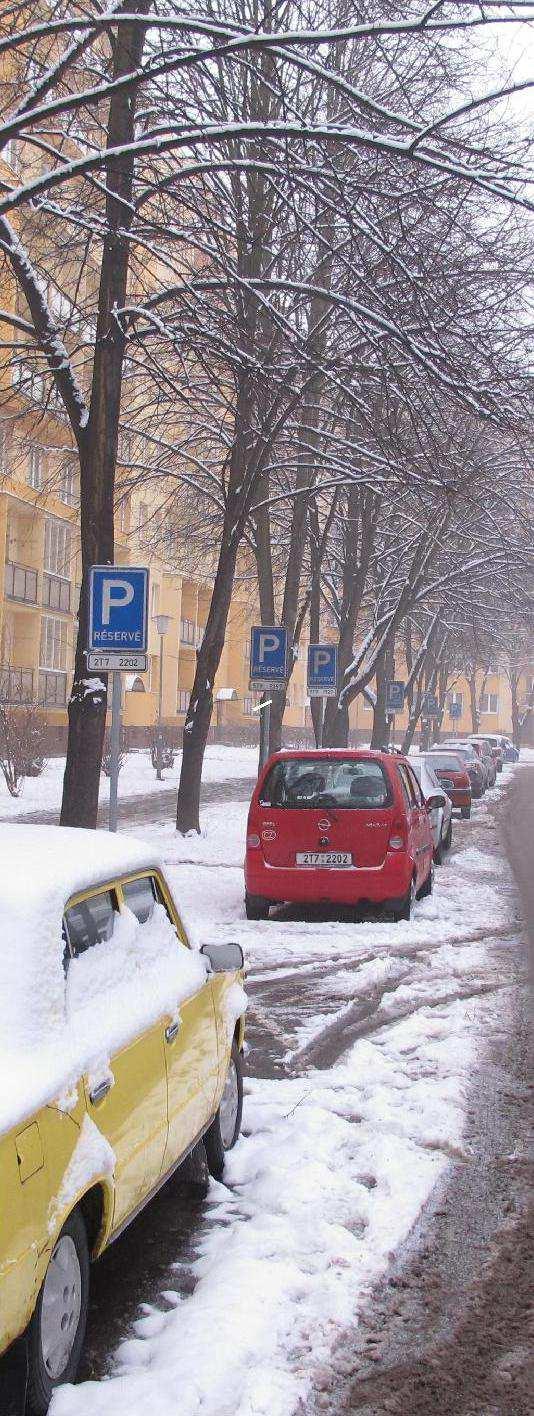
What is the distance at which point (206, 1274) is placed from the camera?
14.6 ft

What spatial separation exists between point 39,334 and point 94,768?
3782 millimetres

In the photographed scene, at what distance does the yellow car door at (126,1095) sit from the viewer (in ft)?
12.5

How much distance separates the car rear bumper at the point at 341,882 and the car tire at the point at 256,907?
28 cm

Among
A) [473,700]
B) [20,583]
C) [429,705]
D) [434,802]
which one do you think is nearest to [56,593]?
[20,583]

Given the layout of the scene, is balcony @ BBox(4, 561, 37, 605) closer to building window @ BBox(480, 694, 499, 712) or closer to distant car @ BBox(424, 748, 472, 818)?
distant car @ BBox(424, 748, 472, 818)

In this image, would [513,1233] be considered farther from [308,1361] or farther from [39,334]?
[39,334]

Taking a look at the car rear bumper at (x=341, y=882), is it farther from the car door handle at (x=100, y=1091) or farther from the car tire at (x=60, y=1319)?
the car tire at (x=60, y=1319)

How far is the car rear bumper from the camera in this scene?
1204 centimetres

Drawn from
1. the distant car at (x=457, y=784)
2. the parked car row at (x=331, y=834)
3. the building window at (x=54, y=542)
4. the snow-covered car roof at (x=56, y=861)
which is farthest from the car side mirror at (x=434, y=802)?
the building window at (x=54, y=542)

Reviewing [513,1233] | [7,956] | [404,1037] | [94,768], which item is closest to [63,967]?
[7,956]

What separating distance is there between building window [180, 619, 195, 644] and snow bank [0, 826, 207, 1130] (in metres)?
60.0

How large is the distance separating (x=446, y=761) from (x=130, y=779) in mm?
9351

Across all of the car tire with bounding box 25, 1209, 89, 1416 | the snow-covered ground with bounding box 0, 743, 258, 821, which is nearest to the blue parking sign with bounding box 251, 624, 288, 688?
the snow-covered ground with bounding box 0, 743, 258, 821

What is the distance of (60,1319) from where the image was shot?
354 centimetres
